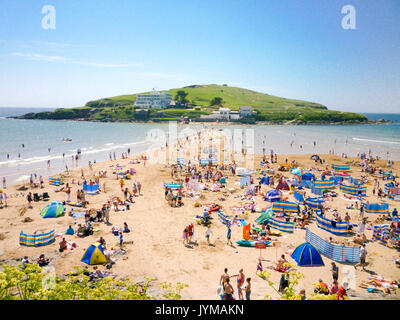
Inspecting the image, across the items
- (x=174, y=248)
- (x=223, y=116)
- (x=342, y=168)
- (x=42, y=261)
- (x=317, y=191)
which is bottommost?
(x=174, y=248)

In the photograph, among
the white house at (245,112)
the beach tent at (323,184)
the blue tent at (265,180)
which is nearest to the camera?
the beach tent at (323,184)

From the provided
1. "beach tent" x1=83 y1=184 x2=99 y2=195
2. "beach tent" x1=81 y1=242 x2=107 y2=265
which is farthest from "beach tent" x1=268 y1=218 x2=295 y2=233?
"beach tent" x1=83 y1=184 x2=99 y2=195

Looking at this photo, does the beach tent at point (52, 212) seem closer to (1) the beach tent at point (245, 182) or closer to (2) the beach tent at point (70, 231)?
(2) the beach tent at point (70, 231)

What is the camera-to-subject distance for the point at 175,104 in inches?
5615

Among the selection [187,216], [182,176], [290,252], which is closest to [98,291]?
[290,252]

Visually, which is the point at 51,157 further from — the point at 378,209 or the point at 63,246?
the point at 378,209

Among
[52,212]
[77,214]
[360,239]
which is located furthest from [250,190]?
[52,212]

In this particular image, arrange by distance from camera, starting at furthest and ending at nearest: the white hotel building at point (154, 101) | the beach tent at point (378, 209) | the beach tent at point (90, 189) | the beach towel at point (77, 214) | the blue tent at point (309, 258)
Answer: the white hotel building at point (154, 101)
the beach tent at point (90, 189)
the beach tent at point (378, 209)
the beach towel at point (77, 214)
the blue tent at point (309, 258)

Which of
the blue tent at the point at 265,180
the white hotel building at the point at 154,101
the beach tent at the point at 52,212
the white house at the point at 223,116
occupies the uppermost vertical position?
the white hotel building at the point at 154,101

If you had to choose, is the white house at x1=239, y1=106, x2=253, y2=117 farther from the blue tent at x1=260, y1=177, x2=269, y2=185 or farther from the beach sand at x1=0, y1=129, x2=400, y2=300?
the beach sand at x1=0, y1=129, x2=400, y2=300

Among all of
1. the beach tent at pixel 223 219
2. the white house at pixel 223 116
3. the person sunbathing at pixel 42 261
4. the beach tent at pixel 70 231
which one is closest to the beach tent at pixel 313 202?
the beach tent at pixel 223 219

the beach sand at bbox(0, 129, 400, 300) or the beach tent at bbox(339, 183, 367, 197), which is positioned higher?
the beach tent at bbox(339, 183, 367, 197)

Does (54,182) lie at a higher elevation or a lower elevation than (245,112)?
lower
